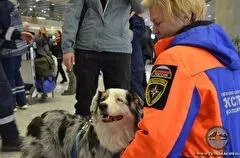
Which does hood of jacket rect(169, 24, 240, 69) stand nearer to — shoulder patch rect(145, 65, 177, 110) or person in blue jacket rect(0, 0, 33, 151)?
shoulder patch rect(145, 65, 177, 110)

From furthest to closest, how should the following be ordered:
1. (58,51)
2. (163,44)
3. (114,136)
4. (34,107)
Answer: (58,51)
(34,107)
(114,136)
(163,44)

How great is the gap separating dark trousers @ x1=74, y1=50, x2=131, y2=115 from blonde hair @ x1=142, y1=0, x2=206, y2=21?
1.73 metres

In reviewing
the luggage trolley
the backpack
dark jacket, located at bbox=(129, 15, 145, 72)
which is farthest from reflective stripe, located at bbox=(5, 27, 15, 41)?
the backpack

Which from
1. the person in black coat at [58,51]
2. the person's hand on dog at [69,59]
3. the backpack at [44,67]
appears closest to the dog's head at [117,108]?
the person's hand on dog at [69,59]

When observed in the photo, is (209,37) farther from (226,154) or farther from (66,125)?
(66,125)

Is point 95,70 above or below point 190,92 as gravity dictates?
below

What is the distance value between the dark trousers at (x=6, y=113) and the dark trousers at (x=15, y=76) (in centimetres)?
161

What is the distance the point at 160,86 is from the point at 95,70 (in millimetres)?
1897

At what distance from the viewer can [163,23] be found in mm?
1632

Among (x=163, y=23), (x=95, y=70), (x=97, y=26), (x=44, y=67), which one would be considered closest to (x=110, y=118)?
(x=95, y=70)

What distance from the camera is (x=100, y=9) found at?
10.8 feet

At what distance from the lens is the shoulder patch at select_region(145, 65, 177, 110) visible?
4.68 ft

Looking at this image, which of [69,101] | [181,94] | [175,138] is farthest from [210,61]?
[69,101]

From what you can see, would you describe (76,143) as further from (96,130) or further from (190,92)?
(190,92)
